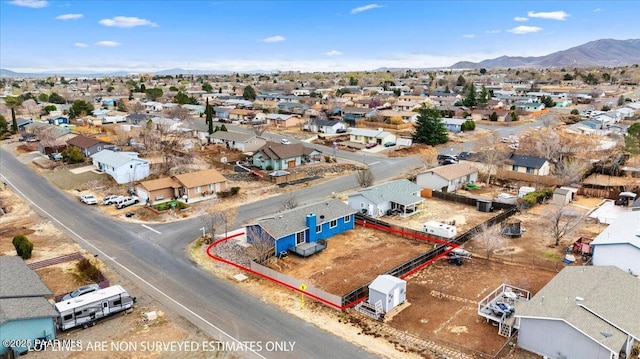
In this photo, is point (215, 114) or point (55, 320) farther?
point (215, 114)

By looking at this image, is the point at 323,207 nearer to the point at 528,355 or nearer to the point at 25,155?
the point at 528,355

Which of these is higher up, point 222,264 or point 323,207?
point 323,207

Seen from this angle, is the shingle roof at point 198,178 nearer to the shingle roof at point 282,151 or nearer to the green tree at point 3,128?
the shingle roof at point 282,151

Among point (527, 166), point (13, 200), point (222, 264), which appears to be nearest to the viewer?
point (222, 264)

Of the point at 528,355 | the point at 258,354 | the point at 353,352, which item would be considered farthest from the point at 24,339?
the point at 528,355

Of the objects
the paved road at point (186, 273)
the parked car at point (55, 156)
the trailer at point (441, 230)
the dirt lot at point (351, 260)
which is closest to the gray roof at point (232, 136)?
the parked car at point (55, 156)

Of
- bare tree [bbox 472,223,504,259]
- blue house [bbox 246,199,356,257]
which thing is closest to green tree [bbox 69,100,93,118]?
blue house [bbox 246,199,356,257]

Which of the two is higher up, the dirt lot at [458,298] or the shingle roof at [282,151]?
the shingle roof at [282,151]
